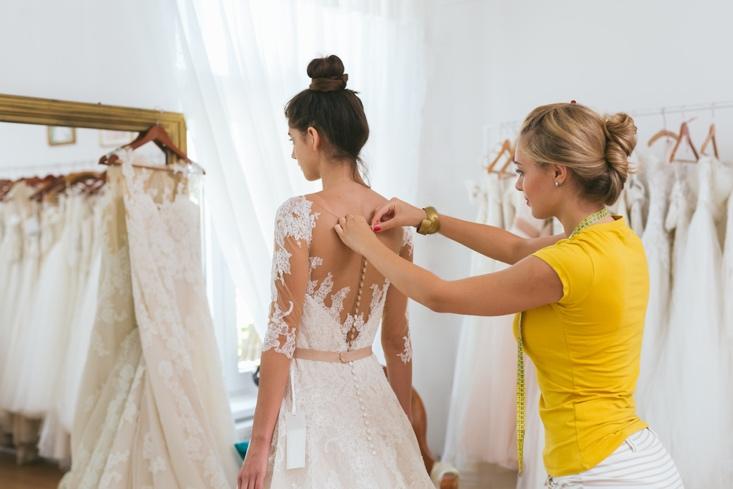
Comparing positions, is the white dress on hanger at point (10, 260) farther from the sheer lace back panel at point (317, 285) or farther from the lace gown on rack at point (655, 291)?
the lace gown on rack at point (655, 291)

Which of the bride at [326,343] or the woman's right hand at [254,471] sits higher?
the bride at [326,343]

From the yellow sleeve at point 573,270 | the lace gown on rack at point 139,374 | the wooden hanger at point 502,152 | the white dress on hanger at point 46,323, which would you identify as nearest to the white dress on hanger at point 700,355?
the wooden hanger at point 502,152

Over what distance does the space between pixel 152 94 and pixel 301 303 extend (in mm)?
1105

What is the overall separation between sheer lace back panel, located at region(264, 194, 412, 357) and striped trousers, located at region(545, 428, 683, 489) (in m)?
0.58

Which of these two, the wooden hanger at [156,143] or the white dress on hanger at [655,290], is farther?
the white dress on hanger at [655,290]

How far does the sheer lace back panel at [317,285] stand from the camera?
1545 mm

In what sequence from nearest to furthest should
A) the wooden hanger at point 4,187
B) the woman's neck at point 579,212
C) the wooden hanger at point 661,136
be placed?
1. the woman's neck at point 579,212
2. the wooden hanger at point 4,187
3. the wooden hanger at point 661,136

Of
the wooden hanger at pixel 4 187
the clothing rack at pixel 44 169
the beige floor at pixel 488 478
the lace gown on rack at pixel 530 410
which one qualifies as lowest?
the beige floor at pixel 488 478

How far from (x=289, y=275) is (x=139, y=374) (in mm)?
756

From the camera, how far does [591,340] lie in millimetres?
1393

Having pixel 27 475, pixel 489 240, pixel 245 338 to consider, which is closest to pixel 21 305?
pixel 27 475

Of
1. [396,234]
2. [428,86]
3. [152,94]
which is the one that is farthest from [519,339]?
[428,86]

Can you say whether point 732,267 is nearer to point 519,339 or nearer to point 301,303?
point 519,339

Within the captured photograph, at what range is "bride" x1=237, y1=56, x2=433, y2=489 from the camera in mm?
1539
